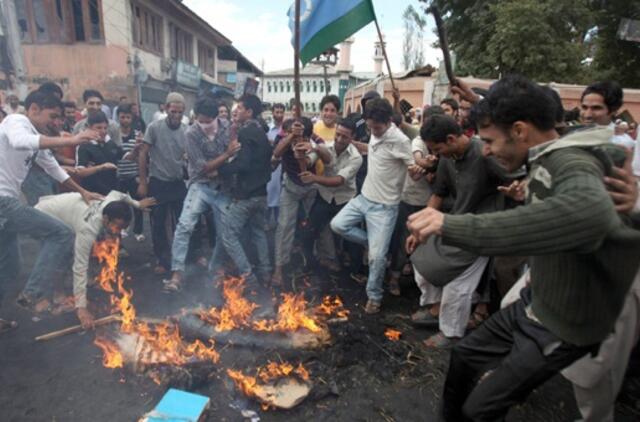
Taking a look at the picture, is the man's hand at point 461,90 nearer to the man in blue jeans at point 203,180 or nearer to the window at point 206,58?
the man in blue jeans at point 203,180

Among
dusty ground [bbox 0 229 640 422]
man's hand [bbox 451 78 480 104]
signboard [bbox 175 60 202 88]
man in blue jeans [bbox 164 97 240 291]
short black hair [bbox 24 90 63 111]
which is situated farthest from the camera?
signboard [bbox 175 60 202 88]

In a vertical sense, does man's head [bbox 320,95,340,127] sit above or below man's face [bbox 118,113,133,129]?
above

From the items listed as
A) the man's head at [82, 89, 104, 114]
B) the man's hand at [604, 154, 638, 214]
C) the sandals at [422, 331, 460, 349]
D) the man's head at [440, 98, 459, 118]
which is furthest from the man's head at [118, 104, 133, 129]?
the man's hand at [604, 154, 638, 214]

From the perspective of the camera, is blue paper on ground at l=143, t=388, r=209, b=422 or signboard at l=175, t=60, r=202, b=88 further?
signboard at l=175, t=60, r=202, b=88

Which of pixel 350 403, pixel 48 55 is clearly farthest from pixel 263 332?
pixel 48 55

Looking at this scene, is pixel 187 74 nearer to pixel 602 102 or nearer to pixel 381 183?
pixel 381 183

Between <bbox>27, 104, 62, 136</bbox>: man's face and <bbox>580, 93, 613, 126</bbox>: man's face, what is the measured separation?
622 centimetres

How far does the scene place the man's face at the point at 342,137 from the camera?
5497 millimetres

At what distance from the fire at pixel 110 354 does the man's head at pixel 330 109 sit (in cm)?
464

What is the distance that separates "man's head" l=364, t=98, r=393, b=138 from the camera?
473 centimetres

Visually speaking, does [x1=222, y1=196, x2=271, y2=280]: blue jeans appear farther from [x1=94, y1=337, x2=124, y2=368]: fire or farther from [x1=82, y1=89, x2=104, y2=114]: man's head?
[x1=82, y1=89, x2=104, y2=114]: man's head

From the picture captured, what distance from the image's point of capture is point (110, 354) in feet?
12.3

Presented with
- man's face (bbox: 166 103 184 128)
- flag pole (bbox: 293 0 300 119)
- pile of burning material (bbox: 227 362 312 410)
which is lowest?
pile of burning material (bbox: 227 362 312 410)

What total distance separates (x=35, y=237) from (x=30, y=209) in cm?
34
